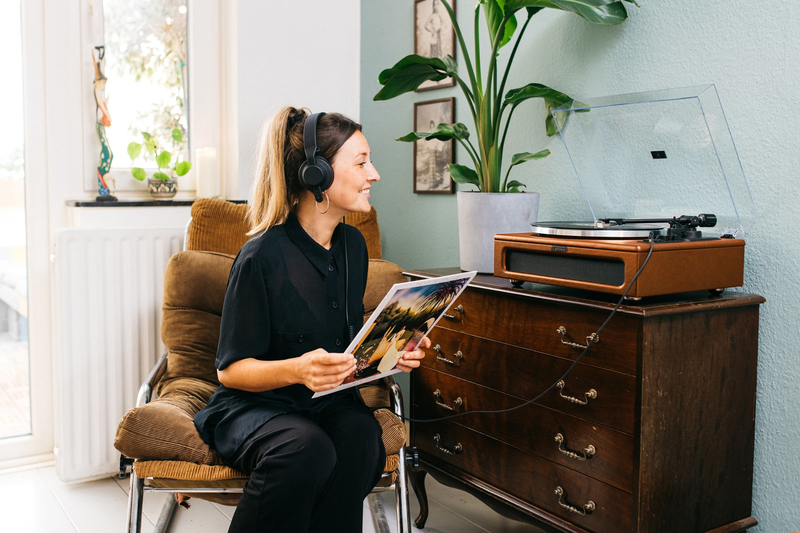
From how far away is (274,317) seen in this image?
1.45 metres

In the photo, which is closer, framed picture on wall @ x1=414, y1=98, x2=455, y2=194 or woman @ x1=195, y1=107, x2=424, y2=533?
woman @ x1=195, y1=107, x2=424, y2=533

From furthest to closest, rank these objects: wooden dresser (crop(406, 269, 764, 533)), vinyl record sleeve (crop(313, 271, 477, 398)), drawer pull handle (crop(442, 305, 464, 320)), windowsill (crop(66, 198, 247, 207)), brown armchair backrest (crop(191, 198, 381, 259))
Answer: windowsill (crop(66, 198, 247, 207))
brown armchair backrest (crop(191, 198, 381, 259))
drawer pull handle (crop(442, 305, 464, 320))
wooden dresser (crop(406, 269, 764, 533))
vinyl record sleeve (crop(313, 271, 477, 398))

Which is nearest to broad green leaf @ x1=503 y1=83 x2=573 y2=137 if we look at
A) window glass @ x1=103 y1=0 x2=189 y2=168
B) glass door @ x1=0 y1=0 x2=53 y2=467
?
window glass @ x1=103 y1=0 x2=189 y2=168

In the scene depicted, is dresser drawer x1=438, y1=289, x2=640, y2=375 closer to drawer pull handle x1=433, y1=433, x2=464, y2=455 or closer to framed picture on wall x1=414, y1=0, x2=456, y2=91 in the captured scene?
drawer pull handle x1=433, y1=433, x2=464, y2=455

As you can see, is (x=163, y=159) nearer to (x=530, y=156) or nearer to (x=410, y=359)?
(x=530, y=156)

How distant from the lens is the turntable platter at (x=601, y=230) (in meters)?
1.40

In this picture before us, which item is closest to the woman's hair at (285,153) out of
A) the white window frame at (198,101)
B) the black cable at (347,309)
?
the black cable at (347,309)

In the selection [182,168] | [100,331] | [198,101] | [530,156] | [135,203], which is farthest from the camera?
[198,101]

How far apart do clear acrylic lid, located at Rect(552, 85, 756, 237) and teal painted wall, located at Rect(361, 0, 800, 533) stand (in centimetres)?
10

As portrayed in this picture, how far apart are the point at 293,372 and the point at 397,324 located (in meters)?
0.22

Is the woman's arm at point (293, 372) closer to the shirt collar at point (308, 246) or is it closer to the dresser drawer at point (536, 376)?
the shirt collar at point (308, 246)

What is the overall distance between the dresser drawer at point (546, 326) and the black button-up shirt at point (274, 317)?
1.15 feet

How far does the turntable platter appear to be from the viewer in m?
1.40

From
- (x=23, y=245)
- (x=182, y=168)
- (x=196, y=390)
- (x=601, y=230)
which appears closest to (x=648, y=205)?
(x=601, y=230)
